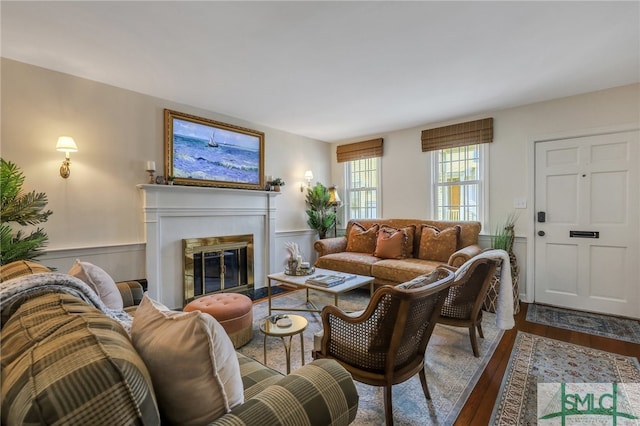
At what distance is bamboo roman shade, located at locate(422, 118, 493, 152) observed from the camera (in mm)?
3795

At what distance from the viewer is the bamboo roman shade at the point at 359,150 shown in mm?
4809

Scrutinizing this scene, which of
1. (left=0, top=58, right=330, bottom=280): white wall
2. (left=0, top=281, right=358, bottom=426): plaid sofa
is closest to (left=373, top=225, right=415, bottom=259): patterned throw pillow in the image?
(left=0, top=58, right=330, bottom=280): white wall

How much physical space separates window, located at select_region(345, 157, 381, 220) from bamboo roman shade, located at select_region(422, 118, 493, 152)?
905 millimetres

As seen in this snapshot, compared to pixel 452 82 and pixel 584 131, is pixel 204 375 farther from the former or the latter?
pixel 584 131

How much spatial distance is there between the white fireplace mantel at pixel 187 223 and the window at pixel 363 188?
5.22ft

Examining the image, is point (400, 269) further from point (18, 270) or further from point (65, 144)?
point (65, 144)

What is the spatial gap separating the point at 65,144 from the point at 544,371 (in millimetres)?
4234

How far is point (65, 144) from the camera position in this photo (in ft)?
8.48

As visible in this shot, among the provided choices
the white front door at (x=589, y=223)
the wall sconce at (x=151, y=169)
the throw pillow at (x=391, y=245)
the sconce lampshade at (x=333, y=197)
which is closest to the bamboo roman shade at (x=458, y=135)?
the white front door at (x=589, y=223)

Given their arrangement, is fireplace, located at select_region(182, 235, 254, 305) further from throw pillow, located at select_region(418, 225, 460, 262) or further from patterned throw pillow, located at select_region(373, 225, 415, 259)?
throw pillow, located at select_region(418, 225, 460, 262)

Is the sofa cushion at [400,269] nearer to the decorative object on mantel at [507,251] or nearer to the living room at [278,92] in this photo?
the decorative object on mantel at [507,251]

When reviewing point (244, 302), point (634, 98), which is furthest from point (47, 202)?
point (634, 98)

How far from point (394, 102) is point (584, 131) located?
206 cm

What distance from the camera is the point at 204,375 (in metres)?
Answer: 0.77
